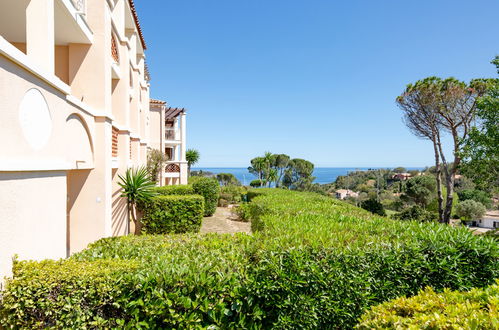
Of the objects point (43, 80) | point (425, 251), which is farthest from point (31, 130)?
point (425, 251)

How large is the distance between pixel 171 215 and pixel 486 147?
48.4 feet

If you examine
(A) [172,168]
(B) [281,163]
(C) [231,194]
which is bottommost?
(C) [231,194]

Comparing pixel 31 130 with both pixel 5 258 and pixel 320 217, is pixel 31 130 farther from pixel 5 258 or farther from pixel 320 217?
pixel 320 217

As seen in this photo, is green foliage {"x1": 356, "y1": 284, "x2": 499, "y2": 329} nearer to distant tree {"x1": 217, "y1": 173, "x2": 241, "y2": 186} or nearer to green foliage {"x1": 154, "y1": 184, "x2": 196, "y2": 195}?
green foliage {"x1": 154, "y1": 184, "x2": 196, "y2": 195}

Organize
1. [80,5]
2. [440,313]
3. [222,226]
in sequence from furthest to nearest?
[222,226] < [80,5] < [440,313]

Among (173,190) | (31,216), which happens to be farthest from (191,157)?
(31,216)

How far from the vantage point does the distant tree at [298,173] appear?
177 ft

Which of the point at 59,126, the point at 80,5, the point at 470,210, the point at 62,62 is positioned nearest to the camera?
the point at 59,126

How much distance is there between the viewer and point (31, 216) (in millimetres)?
3885

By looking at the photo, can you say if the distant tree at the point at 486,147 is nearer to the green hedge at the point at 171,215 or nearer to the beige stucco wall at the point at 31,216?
the green hedge at the point at 171,215

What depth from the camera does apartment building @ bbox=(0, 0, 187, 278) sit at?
354 cm

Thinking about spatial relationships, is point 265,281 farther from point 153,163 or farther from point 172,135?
point 172,135

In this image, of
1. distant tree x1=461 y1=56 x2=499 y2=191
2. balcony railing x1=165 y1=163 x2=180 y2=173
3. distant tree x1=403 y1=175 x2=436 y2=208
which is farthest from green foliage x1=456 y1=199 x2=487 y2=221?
balcony railing x1=165 y1=163 x2=180 y2=173

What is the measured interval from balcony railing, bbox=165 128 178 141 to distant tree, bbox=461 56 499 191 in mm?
23707
